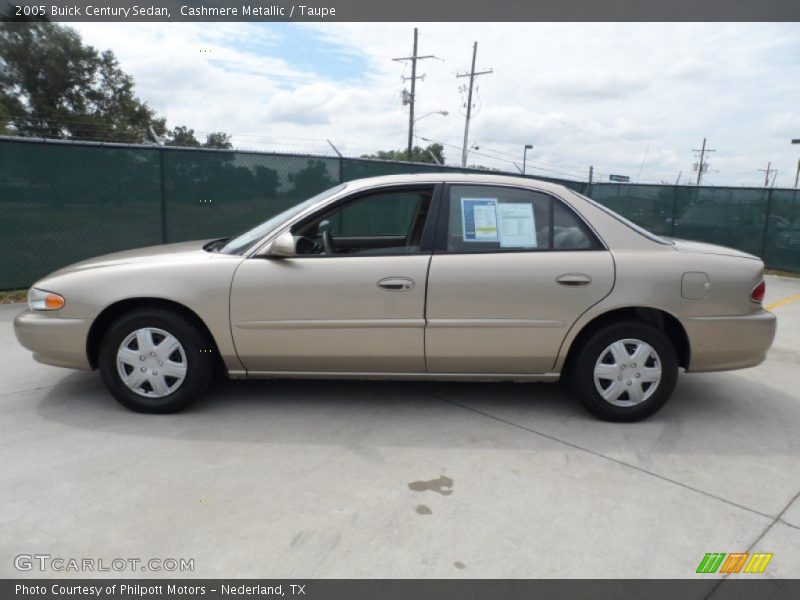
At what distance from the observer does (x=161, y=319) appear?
3.63 metres

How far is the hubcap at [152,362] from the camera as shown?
3648 millimetres

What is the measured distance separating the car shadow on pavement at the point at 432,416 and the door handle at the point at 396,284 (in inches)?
34.6

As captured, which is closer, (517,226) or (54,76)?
(517,226)

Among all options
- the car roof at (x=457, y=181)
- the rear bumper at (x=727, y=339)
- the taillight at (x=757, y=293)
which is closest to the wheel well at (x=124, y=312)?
the car roof at (x=457, y=181)

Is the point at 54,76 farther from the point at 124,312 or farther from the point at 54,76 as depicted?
the point at 124,312

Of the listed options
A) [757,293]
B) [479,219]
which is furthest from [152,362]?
[757,293]

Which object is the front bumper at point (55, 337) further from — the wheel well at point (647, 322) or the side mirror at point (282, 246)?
the wheel well at point (647, 322)

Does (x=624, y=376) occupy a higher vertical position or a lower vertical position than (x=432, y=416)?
higher

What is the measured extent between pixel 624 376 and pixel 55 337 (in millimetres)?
3696

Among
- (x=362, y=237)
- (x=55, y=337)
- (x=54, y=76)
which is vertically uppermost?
(x=54, y=76)

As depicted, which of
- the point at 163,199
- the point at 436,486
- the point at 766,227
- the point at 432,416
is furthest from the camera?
the point at 766,227

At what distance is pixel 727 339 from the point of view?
146 inches

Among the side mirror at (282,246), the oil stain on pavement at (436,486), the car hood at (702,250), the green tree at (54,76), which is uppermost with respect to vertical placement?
the green tree at (54,76)
